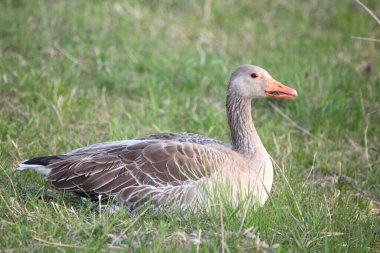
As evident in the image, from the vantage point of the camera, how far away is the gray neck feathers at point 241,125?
20.1 ft

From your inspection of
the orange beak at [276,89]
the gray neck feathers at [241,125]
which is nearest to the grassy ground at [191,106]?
the gray neck feathers at [241,125]

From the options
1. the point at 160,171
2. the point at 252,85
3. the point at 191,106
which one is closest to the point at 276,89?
the point at 252,85

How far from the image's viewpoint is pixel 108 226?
180 inches

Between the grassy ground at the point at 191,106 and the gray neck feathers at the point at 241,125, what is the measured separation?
0.44 meters

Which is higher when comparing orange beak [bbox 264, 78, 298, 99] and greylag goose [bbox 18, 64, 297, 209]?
orange beak [bbox 264, 78, 298, 99]

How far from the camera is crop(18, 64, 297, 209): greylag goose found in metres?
5.46

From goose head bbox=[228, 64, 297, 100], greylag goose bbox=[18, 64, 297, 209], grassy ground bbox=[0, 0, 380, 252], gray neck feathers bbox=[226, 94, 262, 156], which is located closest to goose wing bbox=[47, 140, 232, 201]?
greylag goose bbox=[18, 64, 297, 209]

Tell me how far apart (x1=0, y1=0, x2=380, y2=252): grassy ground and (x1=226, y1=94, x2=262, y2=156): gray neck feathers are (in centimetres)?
44

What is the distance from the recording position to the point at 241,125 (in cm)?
621

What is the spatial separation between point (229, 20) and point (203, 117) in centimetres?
360

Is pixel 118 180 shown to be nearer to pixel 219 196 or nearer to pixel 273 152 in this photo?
pixel 219 196

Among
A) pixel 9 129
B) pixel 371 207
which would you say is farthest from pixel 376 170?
pixel 9 129

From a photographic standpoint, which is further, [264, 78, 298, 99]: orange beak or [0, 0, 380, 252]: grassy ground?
[264, 78, 298, 99]: orange beak

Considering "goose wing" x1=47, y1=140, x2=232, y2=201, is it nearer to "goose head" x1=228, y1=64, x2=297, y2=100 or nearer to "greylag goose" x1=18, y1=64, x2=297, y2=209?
"greylag goose" x1=18, y1=64, x2=297, y2=209
